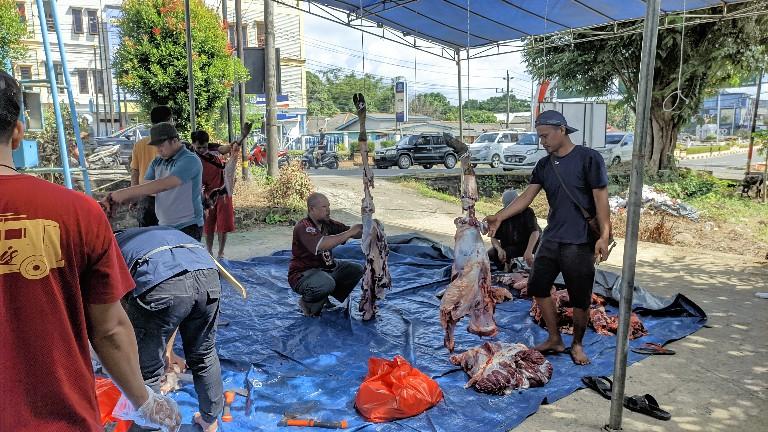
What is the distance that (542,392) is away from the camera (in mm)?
3586

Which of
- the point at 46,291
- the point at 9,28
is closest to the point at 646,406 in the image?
the point at 46,291

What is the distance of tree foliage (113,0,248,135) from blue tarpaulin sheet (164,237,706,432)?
6.59 meters

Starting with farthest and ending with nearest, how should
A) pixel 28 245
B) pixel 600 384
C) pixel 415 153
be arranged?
1. pixel 415 153
2. pixel 600 384
3. pixel 28 245

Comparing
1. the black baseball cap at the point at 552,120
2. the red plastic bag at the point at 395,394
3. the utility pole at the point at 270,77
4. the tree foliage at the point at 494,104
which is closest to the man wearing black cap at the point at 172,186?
the red plastic bag at the point at 395,394

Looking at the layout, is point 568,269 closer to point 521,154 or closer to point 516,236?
point 516,236

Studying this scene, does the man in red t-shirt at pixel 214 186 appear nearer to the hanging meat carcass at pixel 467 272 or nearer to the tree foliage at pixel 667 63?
the hanging meat carcass at pixel 467 272

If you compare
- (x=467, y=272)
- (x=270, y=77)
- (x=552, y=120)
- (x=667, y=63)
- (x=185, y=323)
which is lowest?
(x=467, y=272)

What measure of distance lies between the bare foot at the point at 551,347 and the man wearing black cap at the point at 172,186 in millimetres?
3008

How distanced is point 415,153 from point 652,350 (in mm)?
20246

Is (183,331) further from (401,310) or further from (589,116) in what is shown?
(589,116)

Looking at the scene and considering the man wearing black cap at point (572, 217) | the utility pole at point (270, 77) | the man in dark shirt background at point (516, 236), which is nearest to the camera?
the man wearing black cap at point (572, 217)

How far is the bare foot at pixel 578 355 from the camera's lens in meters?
4.03

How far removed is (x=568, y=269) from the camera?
3.97 meters

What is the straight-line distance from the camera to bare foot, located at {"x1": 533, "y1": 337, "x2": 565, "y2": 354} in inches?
165
